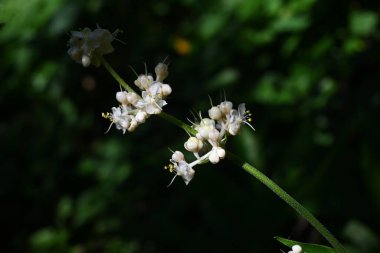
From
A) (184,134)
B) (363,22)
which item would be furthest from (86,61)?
(363,22)

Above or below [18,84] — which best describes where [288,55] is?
below

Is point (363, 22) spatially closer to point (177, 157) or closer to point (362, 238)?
point (362, 238)

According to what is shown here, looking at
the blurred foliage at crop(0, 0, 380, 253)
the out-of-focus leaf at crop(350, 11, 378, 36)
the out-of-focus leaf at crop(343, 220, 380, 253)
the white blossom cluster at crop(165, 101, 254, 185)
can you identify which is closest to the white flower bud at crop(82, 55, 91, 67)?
the white blossom cluster at crop(165, 101, 254, 185)

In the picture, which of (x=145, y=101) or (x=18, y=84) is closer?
(x=145, y=101)

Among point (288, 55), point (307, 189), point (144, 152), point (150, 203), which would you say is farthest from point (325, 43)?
point (150, 203)

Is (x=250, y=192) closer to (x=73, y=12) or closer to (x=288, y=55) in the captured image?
(x=288, y=55)


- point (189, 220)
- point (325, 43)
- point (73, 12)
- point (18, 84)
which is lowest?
point (189, 220)

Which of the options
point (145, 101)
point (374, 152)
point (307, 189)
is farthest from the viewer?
point (307, 189)

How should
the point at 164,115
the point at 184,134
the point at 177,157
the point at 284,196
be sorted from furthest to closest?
the point at 184,134, the point at 177,157, the point at 164,115, the point at 284,196
